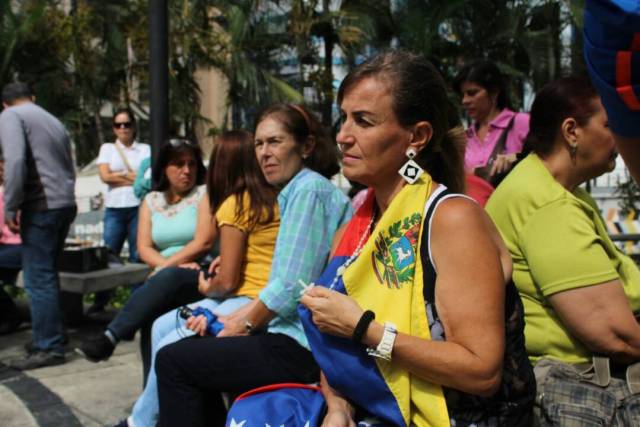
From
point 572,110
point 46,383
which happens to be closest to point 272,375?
point 572,110

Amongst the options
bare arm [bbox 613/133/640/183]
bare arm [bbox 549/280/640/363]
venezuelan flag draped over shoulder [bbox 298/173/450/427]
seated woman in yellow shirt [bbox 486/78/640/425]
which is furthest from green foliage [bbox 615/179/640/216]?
bare arm [bbox 613/133/640/183]

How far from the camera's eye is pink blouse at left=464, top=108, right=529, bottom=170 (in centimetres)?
445

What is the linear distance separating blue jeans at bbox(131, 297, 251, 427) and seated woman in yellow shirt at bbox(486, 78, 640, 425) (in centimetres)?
137

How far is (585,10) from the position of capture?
1.14 m

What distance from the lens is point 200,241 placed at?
4.45m

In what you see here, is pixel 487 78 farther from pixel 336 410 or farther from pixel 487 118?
pixel 336 410

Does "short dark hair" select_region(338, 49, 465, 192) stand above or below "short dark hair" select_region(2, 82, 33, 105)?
above

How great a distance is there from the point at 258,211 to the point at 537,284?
4.96ft

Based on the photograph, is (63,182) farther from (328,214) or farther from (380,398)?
(380,398)

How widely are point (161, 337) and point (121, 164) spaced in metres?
4.41

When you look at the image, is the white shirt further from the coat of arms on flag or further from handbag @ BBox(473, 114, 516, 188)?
the coat of arms on flag

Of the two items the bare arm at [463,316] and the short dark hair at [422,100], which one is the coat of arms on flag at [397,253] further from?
the short dark hair at [422,100]

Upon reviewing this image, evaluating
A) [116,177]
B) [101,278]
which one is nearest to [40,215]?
[101,278]

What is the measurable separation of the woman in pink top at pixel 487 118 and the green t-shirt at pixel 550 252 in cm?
190
